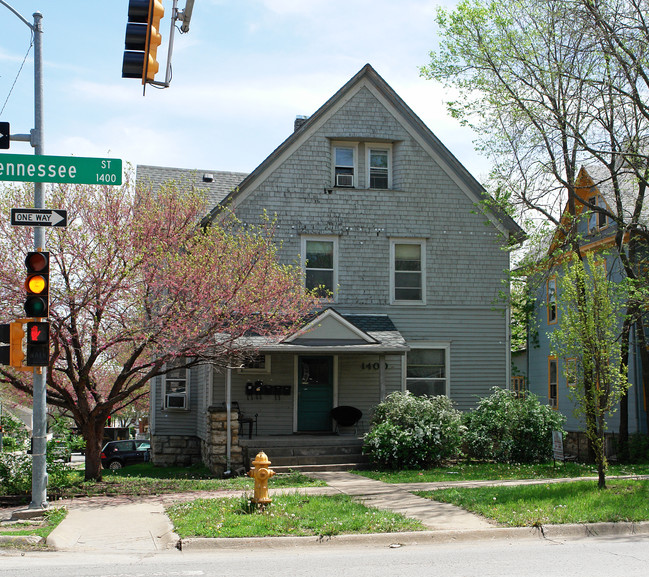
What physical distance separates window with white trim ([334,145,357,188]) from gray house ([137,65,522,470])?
0.03 m

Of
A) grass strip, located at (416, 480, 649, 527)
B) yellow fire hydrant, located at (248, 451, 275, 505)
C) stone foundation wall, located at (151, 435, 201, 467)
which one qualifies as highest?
yellow fire hydrant, located at (248, 451, 275, 505)

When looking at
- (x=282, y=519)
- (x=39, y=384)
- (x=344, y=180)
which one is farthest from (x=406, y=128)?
(x=282, y=519)

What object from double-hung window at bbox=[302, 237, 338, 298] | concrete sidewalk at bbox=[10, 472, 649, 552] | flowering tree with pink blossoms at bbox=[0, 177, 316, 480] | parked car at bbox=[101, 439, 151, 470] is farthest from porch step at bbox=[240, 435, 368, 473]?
parked car at bbox=[101, 439, 151, 470]

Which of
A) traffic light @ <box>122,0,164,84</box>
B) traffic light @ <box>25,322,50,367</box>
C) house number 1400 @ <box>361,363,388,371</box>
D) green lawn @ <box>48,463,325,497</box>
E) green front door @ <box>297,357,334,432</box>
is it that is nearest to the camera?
traffic light @ <box>122,0,164,84</box>

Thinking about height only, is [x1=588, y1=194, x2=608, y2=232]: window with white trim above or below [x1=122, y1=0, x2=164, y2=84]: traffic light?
above

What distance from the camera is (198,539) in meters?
8.76

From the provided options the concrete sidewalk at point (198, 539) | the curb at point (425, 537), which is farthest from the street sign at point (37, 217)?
the curb at point (425, 537)

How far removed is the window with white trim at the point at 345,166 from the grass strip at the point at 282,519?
428 inches

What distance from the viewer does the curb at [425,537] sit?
28.7ft

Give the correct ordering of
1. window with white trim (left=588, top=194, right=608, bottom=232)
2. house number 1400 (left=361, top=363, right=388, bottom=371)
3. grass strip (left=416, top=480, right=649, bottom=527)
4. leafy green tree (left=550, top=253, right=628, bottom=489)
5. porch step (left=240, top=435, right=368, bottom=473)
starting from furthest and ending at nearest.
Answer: window with white trim (left=588, top=194, right=608, bottom=232)
house number 1400 (left=361, top=363, right=388, bottom=371)
porch step (left=240, top=435, right=368, bottom=473)
leafy green tree (left=550, top=253, right=628, bottom=489)
grass strip (left=416, top=480, right=649, bottom=527)

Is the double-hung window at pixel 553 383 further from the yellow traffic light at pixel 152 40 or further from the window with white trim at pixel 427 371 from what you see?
the yellow traffic light at pixel 152 40

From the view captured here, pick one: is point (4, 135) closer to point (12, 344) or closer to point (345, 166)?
point (12, 344)

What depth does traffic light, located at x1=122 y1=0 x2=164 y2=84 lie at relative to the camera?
25.2 feet

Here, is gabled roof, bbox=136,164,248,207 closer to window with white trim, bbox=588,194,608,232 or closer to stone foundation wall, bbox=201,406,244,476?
stone foundation wall, bbox=201,406,244,476
